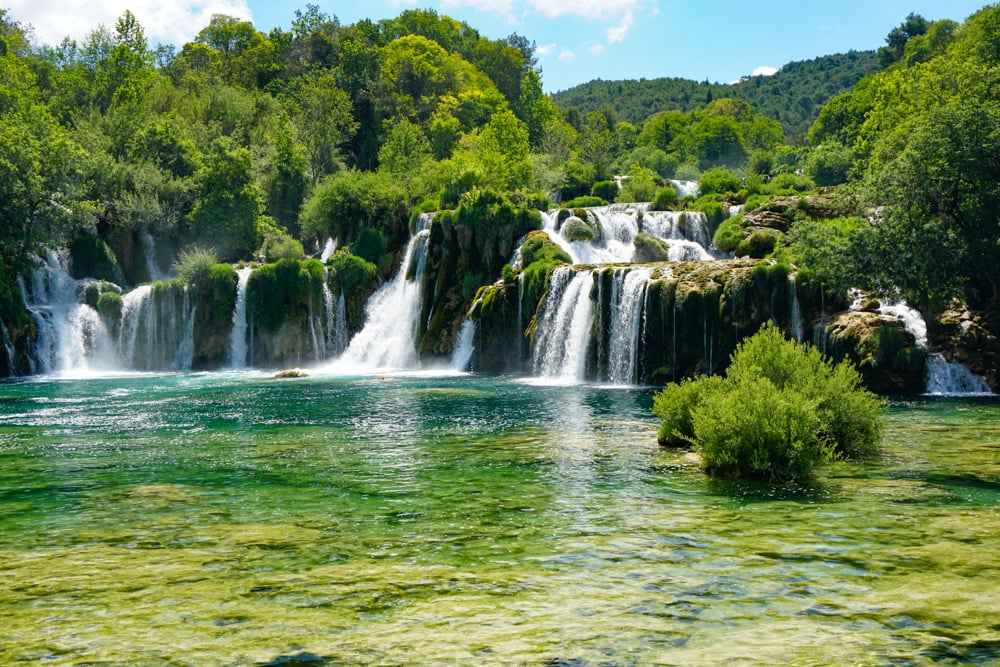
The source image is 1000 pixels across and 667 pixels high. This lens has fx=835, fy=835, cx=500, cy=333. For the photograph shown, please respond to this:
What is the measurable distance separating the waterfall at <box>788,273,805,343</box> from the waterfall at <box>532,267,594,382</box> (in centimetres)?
876

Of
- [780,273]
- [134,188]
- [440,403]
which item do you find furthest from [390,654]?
[134,188]

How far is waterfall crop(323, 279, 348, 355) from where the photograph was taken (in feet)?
167

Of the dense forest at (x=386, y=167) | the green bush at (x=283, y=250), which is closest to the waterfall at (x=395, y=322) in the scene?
the dense forest at (x=386, y=167)

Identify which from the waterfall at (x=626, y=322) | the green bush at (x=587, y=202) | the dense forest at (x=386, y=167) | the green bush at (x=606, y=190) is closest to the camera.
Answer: the dense forest at (x=386, y=167)

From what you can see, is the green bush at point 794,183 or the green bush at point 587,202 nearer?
the green bush at point 587,202

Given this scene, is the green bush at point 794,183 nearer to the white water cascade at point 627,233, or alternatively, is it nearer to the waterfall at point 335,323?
the white water cascade at point 627,233

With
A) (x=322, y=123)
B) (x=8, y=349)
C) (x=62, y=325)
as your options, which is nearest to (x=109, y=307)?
(x=62, y=325)

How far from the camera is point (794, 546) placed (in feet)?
33.4

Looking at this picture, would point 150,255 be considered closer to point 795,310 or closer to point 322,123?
point 322,123

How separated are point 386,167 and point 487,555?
65.7 meters

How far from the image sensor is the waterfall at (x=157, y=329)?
49719 millimetres

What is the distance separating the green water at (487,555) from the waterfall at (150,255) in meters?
40.5

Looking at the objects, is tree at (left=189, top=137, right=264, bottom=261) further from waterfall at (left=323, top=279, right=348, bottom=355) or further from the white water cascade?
the white water cascade

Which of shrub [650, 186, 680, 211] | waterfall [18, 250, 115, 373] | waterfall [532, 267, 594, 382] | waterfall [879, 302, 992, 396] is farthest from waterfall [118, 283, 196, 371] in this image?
A: waterfall [879, 302, 992, 396]
